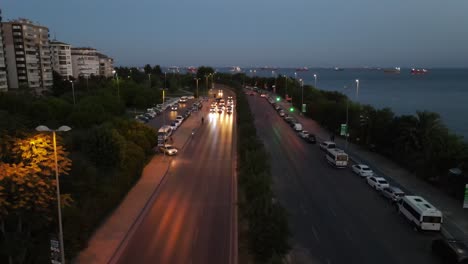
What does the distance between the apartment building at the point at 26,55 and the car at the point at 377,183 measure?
86.2m

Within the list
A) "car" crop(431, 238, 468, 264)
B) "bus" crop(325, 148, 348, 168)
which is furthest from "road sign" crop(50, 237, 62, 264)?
"bus" crop(325, 148, 348, 168)

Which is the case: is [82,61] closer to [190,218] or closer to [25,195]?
[190,218]

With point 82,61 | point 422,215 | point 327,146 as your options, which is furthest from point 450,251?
point 82,61

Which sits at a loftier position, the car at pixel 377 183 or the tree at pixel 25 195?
the tree at pixel 25 195

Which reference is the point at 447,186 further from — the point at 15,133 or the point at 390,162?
the point at 15,133

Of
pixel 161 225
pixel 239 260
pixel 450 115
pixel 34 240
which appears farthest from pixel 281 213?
pixel 450 115

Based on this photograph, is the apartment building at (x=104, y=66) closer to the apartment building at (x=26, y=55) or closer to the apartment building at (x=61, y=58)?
the apartment building at (x=61, y=58)

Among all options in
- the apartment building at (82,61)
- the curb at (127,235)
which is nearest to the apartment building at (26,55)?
the apartment building at (82,61)

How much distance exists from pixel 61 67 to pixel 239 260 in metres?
125

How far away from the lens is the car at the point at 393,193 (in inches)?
978

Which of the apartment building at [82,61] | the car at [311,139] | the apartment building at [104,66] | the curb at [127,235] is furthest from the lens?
the apartment building at [104,66]

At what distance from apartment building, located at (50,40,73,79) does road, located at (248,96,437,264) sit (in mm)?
108358

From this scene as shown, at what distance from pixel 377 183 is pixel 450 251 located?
10.5 m

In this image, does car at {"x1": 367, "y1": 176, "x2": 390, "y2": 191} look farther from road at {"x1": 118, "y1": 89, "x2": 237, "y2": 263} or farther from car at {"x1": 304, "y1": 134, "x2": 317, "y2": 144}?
car at {"x1": 304, "y1": 134, "x2": 317, "y2": 144}
